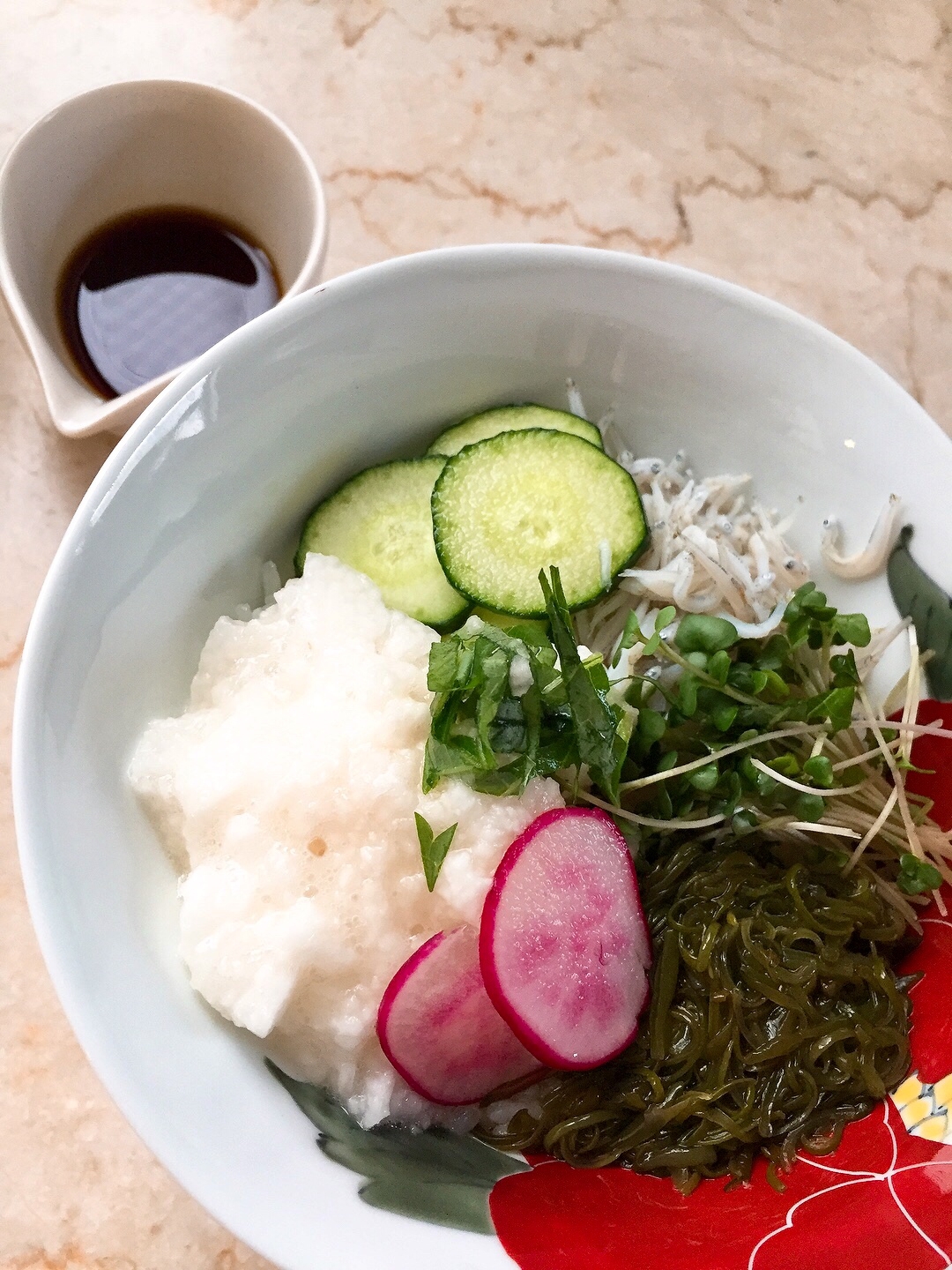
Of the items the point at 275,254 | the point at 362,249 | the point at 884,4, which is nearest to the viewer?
the point at 275,254

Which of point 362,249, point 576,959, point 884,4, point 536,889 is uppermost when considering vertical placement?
point 884,4

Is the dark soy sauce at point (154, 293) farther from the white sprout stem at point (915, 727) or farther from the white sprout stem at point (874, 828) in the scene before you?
the white sprout stem at point (874, 828)

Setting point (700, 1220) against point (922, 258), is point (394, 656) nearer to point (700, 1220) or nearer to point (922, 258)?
point (700, 1220)

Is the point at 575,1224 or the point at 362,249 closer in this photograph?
the point at 575,1224

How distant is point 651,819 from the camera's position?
6.11 feet

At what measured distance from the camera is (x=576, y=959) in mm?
1701

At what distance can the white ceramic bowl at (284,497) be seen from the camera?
1502mm

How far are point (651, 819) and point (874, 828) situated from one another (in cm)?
39

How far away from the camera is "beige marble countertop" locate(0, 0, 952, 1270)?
2.63m

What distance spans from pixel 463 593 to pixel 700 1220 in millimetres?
1112

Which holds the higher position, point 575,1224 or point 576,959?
point 576,959

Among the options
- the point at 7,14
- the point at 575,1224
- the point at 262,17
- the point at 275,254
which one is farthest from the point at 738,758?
the point at 7,14

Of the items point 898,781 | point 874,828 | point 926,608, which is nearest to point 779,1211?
point 874,828

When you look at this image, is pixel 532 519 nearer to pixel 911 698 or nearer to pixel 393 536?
pixel 393 536
